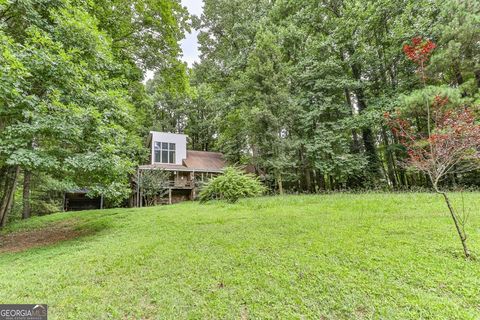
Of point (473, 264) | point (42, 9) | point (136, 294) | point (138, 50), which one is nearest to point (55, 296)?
point (136, 294)

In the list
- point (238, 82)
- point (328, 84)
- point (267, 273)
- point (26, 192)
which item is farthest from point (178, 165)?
point (267, 273)

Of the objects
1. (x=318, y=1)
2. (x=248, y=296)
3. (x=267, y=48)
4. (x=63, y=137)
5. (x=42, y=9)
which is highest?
(x=318, y=1)

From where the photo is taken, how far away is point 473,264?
9.23ft

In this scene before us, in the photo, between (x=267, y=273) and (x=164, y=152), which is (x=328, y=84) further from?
(x=267, y=273)

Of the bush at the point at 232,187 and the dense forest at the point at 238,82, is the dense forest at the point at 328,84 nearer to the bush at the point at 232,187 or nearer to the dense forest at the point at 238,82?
the dense forest at the point at 238,82

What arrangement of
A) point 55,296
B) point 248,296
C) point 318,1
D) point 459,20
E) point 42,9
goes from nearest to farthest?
1. point 248,296
2. point 55,296
3. point 42,9
4. point 459,20
5. point 318,1

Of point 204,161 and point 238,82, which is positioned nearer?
point 238,82

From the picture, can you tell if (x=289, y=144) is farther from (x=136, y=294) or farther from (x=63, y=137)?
(x=136, y=294)

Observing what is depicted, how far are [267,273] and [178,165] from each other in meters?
16.0

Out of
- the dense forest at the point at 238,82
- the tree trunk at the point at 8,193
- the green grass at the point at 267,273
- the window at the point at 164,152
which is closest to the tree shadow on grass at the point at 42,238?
the green grass at the point at 267,273

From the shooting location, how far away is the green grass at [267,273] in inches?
91.9

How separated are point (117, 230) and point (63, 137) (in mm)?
2823

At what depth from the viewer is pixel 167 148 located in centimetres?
1797

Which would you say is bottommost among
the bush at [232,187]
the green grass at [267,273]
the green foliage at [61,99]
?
the green grass at [267,273]
